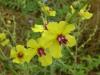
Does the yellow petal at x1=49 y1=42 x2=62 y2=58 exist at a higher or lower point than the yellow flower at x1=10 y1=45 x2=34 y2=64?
higher

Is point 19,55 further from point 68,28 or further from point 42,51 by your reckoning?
point 68,28

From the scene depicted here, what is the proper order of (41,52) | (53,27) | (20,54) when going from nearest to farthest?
(53,27)
(41,52)
(20,54)

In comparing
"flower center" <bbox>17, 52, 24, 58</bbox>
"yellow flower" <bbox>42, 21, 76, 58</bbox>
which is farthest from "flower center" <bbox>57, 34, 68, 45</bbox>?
"flower center" <bbox>17, 52, 24, 58</bbox>

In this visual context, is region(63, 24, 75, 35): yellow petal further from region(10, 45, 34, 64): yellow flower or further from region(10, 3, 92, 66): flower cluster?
region(10, 45, 34, 64): yellow flower

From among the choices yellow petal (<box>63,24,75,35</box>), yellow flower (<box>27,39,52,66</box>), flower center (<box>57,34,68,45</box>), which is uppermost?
yellow petal (<box>63,24,75,35</box>)

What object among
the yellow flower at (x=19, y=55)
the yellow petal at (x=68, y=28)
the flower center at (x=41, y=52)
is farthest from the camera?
the yellow flower at (x=19, y=55)

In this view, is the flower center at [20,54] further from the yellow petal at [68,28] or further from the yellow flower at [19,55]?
the yellow petal at [68,28]

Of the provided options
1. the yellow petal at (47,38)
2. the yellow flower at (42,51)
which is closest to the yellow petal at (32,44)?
the yellow flower at (42,51)

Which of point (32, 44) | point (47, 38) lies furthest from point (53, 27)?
point (32, 44)

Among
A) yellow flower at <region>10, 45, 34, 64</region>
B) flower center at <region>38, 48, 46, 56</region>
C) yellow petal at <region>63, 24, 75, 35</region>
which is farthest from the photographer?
yellow flower at <region>10, 45, 34, 64</region>

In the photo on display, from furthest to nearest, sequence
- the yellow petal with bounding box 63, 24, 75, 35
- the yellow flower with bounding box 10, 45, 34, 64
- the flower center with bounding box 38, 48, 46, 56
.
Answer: the yellow flower with bounding box 10, 45, 34, 64, the flower center with bounding box 38, 48, 46, 56, the yellow petal with bounding box 63, 24, 75, 35
